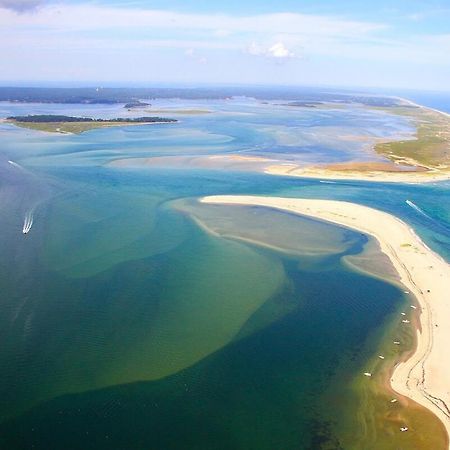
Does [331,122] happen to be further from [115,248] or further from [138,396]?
[138,396]

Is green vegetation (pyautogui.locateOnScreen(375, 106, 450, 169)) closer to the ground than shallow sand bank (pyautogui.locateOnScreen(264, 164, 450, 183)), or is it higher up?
higher up

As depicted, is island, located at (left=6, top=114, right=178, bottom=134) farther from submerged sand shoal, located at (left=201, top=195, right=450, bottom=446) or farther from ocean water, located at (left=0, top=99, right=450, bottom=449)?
submerged sand shoal, located at (left=201, top=195, right=450, bottom=446)

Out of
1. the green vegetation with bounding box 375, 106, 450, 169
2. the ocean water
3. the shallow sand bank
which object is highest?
the green vegetation with bounding box 375, 106, 450, 169

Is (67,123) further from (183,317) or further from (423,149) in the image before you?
(183,317)

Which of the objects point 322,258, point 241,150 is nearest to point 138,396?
point 322,258

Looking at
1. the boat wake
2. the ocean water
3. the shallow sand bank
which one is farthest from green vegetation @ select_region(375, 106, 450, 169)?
the boat wake

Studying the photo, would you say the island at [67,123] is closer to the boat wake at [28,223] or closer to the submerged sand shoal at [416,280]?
the boat wake at [28,223]

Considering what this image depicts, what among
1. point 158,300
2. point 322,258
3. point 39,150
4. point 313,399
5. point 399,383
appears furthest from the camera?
point 39,150
